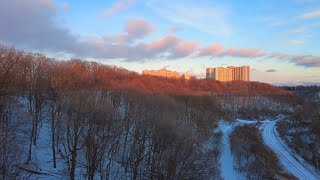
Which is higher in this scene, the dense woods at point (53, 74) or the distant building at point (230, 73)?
the distant building at point (230, 73)

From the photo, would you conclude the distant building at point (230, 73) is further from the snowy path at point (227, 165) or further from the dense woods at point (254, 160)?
the dense woods at point (254, 160)

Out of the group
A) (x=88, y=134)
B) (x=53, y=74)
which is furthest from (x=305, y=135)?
(x=88, y=134)

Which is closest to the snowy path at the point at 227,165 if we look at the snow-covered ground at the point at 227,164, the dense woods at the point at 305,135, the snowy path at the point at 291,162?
the snow-covered ground at the point at 227,164

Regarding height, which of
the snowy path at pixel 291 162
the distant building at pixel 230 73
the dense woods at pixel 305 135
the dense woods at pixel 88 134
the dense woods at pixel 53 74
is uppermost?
the distant building at pixel 230 73

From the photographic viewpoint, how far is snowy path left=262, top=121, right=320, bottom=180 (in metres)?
40.7

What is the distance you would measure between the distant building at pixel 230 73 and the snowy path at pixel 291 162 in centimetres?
12695

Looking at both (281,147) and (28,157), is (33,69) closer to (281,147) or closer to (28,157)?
(28,157)

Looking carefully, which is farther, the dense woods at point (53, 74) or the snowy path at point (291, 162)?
the snowy path at point (291, 162)

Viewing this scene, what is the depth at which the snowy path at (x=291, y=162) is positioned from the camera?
4071 centimetres

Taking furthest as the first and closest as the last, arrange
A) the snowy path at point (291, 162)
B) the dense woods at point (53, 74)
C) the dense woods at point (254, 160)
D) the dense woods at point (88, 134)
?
1. the snowy path at point (291, 162)
2. the dense woods at point (254, 160)
3. the dense woods at point (53, 74)
4. the dense woods at point (88, 134)

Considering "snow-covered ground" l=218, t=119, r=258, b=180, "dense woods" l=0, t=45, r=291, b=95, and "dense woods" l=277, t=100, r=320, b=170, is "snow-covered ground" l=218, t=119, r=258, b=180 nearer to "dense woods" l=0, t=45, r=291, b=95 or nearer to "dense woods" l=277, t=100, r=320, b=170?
"dense woods" l=277, t=100, r=320, b=170

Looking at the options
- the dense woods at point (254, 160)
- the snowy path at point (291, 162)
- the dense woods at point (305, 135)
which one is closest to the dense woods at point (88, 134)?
the dense woods at point (254, 160)

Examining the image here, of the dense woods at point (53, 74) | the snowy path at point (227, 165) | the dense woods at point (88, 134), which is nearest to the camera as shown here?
the dense woods at point (88, 134)

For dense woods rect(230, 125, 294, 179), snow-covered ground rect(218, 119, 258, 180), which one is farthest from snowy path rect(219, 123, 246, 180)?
dense woods rect(230, 125, 294, 179)
